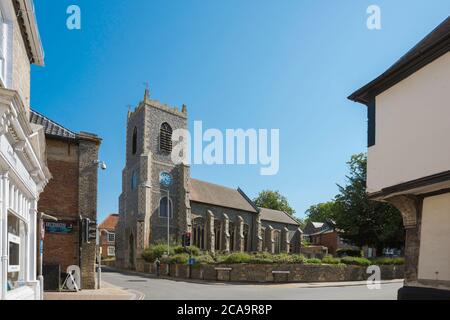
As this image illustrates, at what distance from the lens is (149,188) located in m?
45.2

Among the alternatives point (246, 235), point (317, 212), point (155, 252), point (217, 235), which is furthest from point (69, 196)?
point (317, 212)

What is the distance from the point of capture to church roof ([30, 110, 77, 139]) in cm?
1884

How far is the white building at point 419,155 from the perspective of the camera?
9742 mm

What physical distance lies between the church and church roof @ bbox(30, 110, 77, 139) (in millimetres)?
24296

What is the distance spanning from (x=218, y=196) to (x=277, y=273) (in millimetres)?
28232

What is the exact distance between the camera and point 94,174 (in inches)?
776

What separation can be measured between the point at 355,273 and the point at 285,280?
21.2ft

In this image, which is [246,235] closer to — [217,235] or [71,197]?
[217,235]

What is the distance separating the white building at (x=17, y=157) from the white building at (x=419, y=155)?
8.95 metres

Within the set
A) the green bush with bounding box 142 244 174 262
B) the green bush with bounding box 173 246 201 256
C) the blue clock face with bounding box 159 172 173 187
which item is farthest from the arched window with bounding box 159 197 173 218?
the green bush with bounding box 173 246 201 256

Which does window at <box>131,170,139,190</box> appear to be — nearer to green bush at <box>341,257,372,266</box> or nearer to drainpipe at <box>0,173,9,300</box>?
green bush at <box>341,257,372,266</box>

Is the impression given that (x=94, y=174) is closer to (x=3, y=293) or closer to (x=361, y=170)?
(x=3, y=293)

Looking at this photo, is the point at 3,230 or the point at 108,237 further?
the point at 108,237
